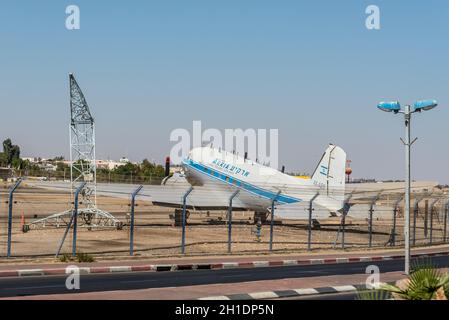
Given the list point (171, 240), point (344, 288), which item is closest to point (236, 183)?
point (171, 240)

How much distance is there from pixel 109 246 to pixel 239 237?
10398 mm

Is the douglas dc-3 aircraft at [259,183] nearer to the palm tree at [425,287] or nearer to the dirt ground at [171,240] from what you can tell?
the dirt ground at [171,240]

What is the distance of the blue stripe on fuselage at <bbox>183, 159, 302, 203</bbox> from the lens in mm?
46875

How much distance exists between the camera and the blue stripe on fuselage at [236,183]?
154ft

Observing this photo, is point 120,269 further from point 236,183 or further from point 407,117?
point 236,183

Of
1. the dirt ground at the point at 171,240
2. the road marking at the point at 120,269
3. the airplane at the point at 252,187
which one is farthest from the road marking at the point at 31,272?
the airplane at the point at 252,187

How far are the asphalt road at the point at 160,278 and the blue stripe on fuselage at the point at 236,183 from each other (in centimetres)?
1983

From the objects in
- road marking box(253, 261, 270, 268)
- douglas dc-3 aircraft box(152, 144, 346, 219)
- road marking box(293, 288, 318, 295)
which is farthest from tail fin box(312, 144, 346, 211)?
road marking box(293, 288, 318, 295)

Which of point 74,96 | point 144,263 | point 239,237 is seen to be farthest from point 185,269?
point 74,96

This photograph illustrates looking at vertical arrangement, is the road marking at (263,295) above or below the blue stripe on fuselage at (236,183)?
below

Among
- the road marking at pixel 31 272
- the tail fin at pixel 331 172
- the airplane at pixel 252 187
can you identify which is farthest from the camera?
the tail fin at pixel 331 172

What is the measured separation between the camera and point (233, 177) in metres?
49.8

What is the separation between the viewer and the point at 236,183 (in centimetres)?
4962
